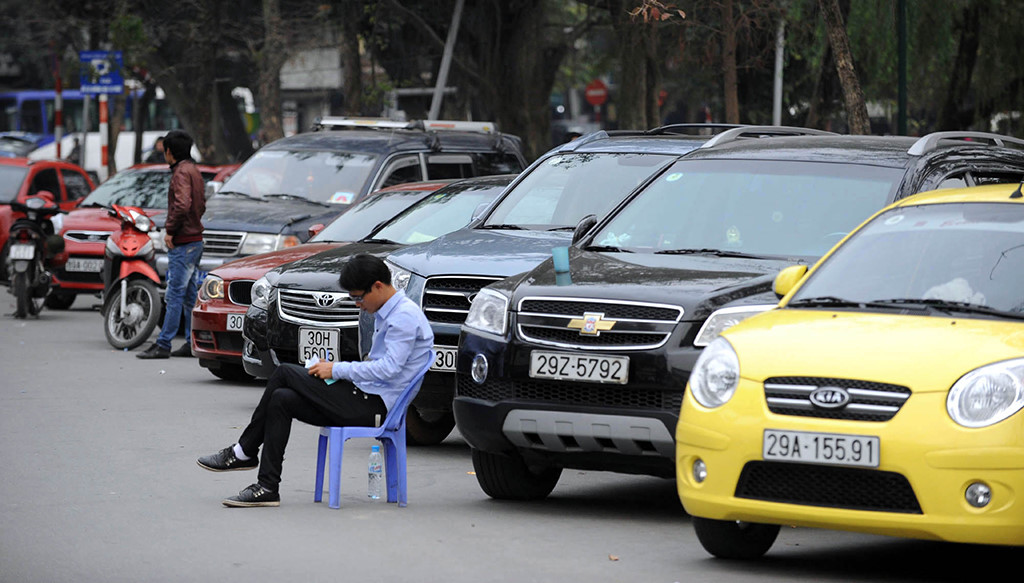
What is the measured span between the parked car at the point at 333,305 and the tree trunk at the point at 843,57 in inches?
205

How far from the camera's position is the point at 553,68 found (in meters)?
29.5

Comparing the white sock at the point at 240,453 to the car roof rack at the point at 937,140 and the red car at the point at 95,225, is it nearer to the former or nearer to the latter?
the car roof rack at the point at 937,140

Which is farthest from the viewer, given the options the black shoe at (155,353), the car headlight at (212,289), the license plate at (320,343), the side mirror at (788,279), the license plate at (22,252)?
the license plate at (22,252)

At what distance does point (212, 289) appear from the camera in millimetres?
13523

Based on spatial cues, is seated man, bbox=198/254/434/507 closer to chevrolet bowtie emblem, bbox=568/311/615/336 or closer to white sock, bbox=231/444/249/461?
white sock, bbox=231/444/249/461

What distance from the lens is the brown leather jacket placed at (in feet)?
48.5

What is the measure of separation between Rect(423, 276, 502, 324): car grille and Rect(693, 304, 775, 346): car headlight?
225cm

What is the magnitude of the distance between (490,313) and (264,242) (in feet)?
25.2

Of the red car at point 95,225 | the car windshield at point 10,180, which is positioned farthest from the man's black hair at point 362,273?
the car windshield at point 10,180

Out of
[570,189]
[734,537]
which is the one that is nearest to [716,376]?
[734,537]

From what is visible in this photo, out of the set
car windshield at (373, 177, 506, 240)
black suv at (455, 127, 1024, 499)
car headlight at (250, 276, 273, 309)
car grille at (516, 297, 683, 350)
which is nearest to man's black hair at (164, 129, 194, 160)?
car windshield at (373, 177, 506, 240)

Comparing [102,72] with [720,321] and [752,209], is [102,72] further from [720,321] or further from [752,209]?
[720,321]

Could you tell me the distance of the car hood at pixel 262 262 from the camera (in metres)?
12.9

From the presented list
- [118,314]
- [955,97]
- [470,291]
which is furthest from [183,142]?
[955,97]
